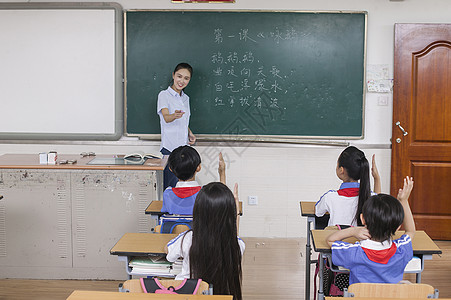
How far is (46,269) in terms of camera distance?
12.9ft

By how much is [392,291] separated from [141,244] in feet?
3.95

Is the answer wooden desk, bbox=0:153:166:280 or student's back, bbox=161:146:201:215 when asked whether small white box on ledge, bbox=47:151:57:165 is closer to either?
wooden desk, bbox=0:153:166:280

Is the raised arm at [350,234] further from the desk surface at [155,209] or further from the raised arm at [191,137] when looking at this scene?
the raised arm at [191,137]

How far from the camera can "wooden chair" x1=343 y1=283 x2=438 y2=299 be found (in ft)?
6.55

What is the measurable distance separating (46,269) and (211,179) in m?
1.77

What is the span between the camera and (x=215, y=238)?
227 centimetres

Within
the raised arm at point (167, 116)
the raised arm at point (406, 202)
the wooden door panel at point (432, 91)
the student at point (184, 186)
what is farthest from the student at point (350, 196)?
the wooden door panel at point (432, 91)

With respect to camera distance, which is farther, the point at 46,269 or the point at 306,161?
the point at 306,161

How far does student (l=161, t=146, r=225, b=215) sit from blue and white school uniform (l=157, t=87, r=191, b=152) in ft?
5.42

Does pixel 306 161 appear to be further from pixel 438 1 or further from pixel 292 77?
pixel 438 1

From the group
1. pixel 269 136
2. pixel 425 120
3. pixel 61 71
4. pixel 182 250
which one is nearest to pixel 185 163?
pixel 182 250

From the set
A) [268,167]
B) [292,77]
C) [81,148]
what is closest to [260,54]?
[292,77]

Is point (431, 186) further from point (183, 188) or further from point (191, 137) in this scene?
point (183, 188)

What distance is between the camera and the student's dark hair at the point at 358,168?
301cm
